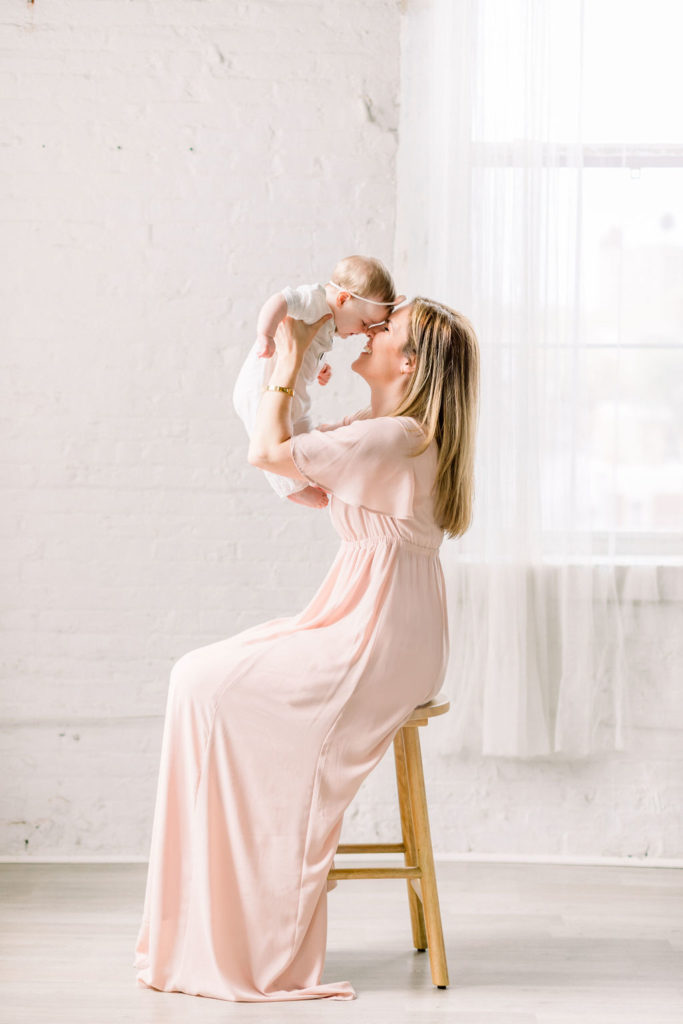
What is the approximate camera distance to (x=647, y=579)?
9.72 feet

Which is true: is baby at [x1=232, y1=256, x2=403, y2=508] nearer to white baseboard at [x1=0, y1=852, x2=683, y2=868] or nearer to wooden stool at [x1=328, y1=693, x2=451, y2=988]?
wooden stool at [x1=328, y1=693, x2=451, y2=988]

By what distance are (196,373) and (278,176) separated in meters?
0.60

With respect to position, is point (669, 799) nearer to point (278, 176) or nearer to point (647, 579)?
point (647, 579)

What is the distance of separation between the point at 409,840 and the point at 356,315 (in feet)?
3.70

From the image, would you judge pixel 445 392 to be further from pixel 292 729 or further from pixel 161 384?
pixel 161 384

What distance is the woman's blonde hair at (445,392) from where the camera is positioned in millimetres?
2152

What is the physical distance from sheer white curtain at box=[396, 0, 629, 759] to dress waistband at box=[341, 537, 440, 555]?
29.9 inches

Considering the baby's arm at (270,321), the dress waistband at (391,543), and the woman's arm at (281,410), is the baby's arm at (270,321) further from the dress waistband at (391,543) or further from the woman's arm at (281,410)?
the dress waistband at (391,543)

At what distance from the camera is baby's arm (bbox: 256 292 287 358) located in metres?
2.06

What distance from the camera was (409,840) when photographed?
7.61ft

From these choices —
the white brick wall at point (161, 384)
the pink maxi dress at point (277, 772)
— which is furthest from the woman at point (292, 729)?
the white brick wall at point (161, 384)

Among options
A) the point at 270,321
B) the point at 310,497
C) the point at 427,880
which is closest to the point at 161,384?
the point at 310,497

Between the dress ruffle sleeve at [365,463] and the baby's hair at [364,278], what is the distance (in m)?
0.28

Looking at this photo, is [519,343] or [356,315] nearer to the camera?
[356,315]
